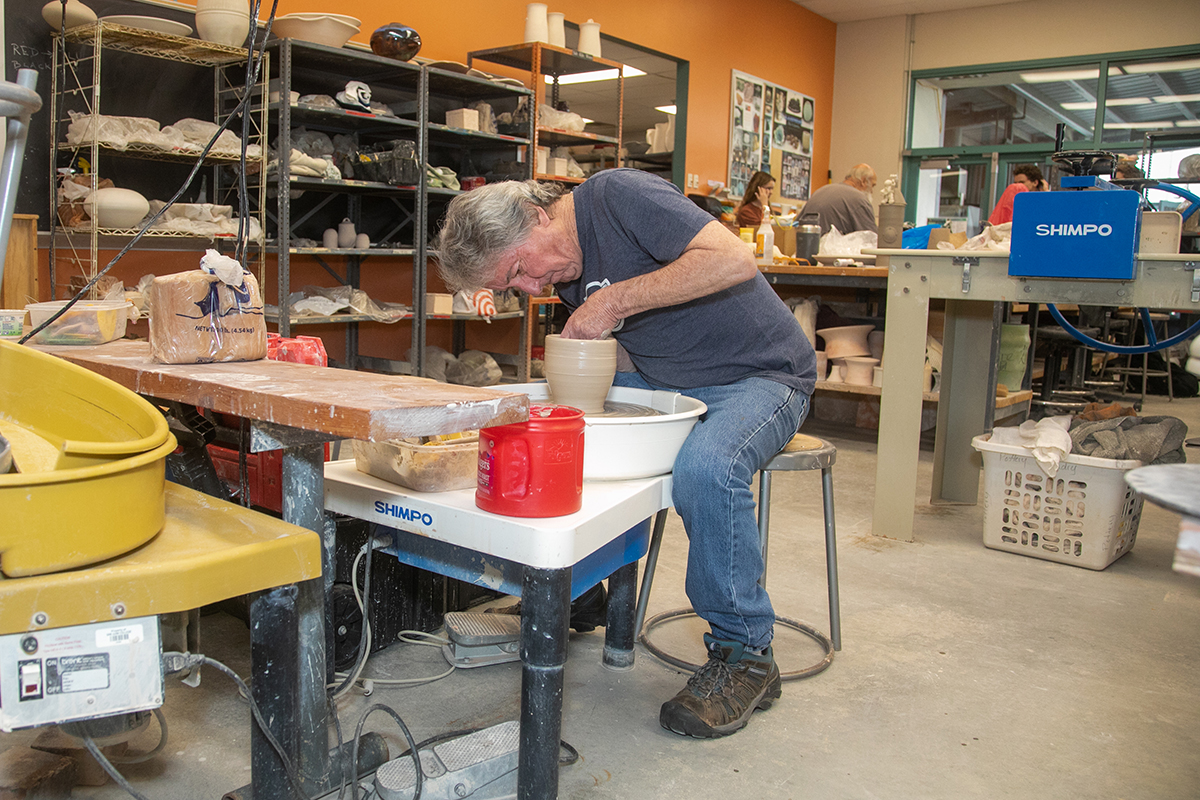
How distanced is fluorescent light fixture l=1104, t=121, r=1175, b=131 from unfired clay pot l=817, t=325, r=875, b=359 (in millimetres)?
5307

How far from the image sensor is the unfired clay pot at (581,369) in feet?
5.47

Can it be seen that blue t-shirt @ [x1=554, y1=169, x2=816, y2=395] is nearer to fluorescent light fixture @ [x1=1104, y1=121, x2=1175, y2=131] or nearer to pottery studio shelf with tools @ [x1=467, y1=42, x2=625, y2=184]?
pottery studio shelf with tools @ [x1=467, y1=42, x2=625, y2=184]

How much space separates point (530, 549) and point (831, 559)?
1091mm

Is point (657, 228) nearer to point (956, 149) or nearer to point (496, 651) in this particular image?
point (496, 651)

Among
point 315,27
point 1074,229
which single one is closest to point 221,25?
point 315,27

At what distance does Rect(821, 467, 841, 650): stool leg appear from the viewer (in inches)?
78.2

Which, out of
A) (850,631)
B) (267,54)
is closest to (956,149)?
(267,54)

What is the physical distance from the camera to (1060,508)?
272cm

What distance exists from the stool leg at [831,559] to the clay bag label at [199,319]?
1216 mm

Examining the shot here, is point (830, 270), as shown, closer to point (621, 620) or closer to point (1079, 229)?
point (1079, 229)

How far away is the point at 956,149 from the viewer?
870 cm

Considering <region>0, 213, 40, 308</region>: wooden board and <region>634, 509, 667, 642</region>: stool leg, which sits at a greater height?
<region>0, 213, 40, 308</region>: wooden board

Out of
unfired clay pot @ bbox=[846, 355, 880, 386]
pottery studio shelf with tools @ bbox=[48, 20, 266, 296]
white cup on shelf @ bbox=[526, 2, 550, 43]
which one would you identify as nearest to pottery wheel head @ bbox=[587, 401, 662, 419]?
pottery studio shelf with tools @ bbox=[48, 20, 266, 296]

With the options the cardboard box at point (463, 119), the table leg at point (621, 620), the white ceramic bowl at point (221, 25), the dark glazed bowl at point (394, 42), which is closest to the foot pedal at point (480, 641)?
the table leg at point (621, 620)
